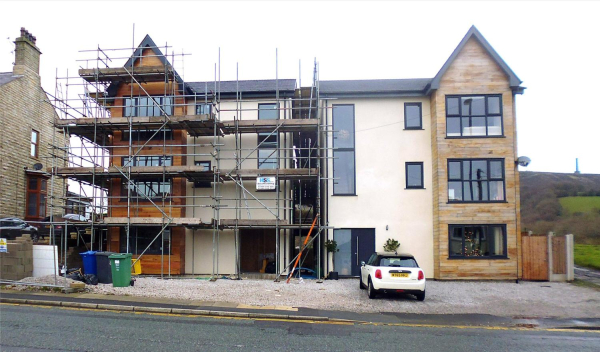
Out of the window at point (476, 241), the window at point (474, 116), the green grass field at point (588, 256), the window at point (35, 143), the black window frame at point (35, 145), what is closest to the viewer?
the window at point (476, 241)

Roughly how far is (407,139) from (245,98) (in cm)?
740

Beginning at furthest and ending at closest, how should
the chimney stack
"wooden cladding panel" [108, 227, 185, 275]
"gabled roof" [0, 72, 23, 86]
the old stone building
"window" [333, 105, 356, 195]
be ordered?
the chimney stack, "gabled roof" [0, 72, 23, 86], the old stone building, "window" [333, 105, 356, 195], "wooden cladding panel" [108, 227, 185, 275]

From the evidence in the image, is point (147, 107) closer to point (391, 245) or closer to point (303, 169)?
point (303, 169)

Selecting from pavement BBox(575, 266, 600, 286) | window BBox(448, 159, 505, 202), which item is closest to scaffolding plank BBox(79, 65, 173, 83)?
window BBox(448, 159, 505, 202)

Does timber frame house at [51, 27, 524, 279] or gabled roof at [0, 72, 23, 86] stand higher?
gabled roof at [0, 72, 23, 86]

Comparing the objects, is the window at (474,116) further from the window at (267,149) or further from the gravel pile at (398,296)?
the window at (267,149)

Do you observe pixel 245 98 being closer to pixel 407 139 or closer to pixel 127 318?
pixel 407 139

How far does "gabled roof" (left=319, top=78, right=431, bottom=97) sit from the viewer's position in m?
20.1

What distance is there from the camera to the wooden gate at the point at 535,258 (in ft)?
61.1

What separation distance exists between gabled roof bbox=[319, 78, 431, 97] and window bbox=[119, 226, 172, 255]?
9394 millimetres

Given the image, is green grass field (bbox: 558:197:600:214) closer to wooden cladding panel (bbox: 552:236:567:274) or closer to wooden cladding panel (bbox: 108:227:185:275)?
wooden cladding panel (bbox: 552:236:567:274)

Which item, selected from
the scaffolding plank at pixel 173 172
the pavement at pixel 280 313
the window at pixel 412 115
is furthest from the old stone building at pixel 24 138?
the window at pixel 412 115

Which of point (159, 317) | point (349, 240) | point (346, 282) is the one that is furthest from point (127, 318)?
point (349, 240)

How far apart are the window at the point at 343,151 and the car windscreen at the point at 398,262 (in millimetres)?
6337
